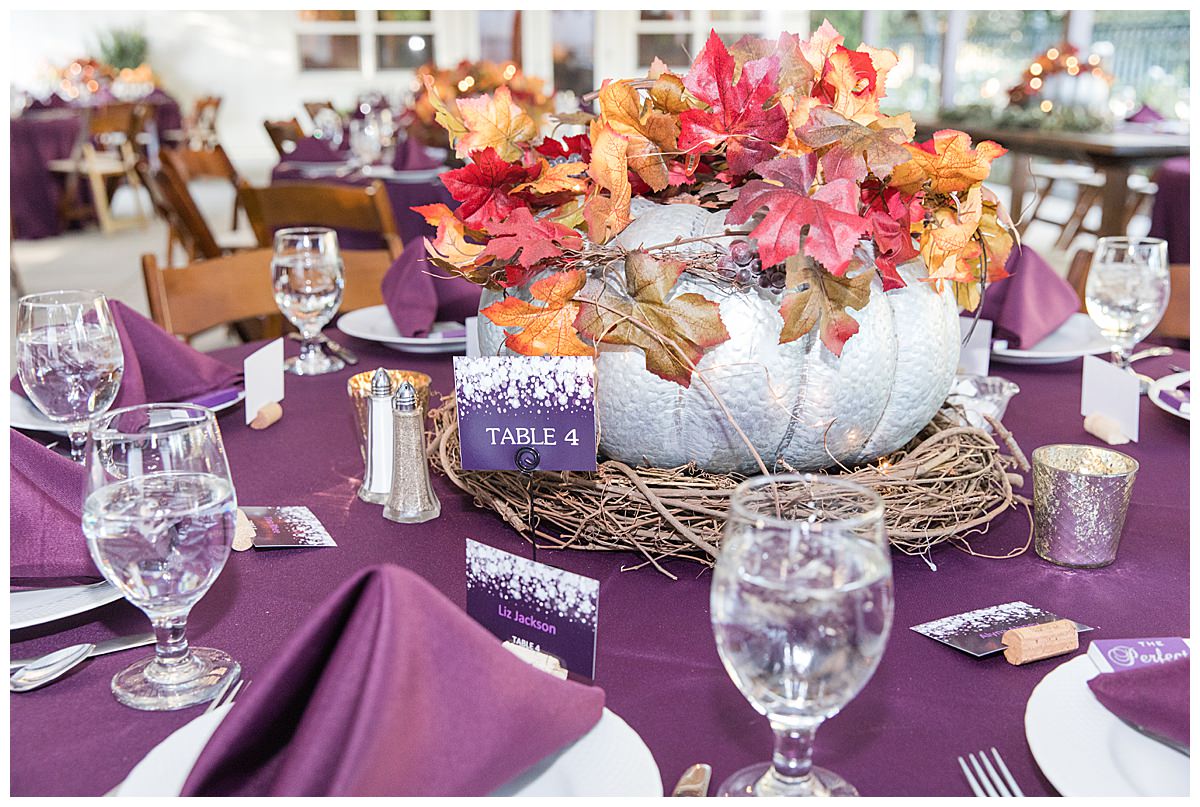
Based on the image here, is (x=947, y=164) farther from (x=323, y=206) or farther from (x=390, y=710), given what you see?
(x=323, y=206)

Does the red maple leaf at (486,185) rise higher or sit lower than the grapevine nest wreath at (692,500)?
higher

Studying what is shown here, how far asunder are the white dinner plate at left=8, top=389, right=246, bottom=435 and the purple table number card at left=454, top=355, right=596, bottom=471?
51 cm

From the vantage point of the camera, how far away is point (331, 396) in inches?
53.6

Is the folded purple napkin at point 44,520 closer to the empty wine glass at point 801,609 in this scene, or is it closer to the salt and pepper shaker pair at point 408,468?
the salt and pepper shaker pair at point 408,468

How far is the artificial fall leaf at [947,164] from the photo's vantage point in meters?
0.86

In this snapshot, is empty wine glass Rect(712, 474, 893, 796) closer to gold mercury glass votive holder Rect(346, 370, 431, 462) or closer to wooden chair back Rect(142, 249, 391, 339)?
gold mercury glass votive holder Rect(346, 370, 431, 462)

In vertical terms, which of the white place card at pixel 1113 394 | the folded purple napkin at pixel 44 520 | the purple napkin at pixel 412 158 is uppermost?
the purple napkin at pixel 412 158

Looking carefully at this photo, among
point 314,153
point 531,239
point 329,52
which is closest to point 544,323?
point 531,239

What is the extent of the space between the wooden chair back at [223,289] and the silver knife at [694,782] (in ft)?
4.25

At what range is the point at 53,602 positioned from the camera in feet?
2.58

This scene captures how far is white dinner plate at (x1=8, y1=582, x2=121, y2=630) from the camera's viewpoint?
0.76 meters

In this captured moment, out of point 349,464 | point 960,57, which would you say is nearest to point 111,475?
point 349,464

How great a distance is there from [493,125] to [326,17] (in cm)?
1139

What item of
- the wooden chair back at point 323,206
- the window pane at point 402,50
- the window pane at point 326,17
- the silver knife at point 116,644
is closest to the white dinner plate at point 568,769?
the silver knife at point 116,644
